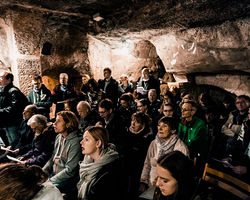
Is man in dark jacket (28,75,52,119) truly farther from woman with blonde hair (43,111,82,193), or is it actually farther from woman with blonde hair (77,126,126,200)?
woman with blonde hair (77,126,126,200)

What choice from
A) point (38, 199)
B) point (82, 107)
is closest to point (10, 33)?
point (82, 107)

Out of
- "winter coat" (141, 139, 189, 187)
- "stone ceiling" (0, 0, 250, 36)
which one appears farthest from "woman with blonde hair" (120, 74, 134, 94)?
"winter coat" (141, 139, 189, 187)

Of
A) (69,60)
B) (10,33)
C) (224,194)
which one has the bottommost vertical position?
(224,194)

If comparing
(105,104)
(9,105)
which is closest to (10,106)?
(9,105)

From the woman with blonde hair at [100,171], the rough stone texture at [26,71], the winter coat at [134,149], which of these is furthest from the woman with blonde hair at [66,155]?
the rough stone texture at [26,71]

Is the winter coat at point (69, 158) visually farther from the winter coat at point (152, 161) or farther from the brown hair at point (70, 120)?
the winter coat at point (152, 161)

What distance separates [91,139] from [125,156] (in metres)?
0.87

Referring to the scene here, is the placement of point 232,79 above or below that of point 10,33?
below

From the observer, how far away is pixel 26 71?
5891 millimetres

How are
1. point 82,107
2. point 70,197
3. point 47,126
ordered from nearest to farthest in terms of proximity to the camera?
point 70,197 < point 47,126 < point 82,107

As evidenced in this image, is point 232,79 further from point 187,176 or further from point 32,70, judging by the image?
point 32,70

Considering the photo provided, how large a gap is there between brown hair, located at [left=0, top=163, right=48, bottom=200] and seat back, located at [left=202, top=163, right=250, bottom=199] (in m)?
1.53

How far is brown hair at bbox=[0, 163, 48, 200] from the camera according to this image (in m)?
1.20

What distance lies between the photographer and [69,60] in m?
7.19
